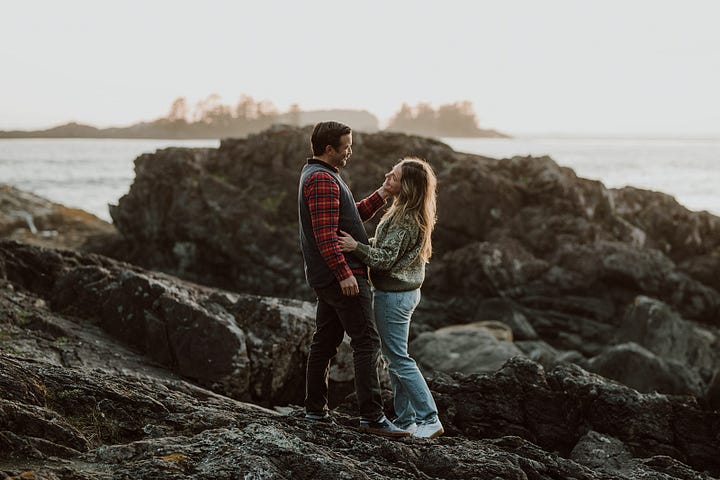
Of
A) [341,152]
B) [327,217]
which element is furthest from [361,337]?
[341,152]

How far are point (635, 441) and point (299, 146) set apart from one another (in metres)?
24.6

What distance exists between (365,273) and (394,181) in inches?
41.5

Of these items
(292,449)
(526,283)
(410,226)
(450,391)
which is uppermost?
(410,226)

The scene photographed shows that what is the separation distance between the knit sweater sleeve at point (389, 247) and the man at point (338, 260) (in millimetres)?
143

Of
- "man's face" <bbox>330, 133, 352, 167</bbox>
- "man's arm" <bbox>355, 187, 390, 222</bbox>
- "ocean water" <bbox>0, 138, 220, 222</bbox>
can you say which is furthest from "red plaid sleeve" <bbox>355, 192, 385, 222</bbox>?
"ocean water" <bbox>0, 138, 220, 222</bbox>

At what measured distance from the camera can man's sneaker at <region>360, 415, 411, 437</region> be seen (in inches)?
261

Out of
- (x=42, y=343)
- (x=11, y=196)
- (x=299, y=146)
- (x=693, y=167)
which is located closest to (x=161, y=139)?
(x=693, y=167)

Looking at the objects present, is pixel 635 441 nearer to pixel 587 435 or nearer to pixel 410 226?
pixel 587 435

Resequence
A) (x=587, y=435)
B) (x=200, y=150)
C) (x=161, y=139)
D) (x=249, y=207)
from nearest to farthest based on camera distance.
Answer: (x=587, y=435) → (x=249, y=207) → (x=200, y=150) → (x=161, y=139)

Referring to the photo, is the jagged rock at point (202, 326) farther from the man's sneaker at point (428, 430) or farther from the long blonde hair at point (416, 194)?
the long blonde hair at point (416, 194)

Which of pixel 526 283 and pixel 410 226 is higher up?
pixel 410 226

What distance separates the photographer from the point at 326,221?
6.49 meters

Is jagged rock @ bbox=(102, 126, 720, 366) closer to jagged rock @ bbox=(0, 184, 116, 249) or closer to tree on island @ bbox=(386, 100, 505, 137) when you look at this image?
jagged rock @ bbox=(0, 184, 116, 249)

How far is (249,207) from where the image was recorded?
1161 inches
